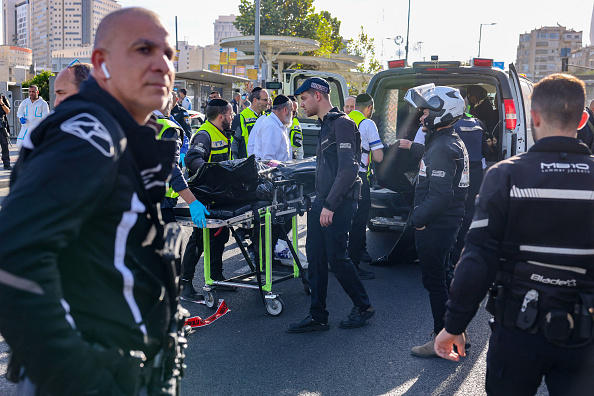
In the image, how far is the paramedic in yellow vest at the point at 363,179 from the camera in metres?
6.55

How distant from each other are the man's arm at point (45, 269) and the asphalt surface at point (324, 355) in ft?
8.38

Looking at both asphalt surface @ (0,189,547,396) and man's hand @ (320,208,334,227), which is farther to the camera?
man's hand @ (320,208,334,227)

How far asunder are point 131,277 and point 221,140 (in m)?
4.69

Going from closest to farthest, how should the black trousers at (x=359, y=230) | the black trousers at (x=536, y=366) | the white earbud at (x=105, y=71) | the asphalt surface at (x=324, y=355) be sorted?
1. the white earbud at (x=105, y=71)
2. the black trousers at (x=536, y=366)
3. the asphalt surface at (x=324, y=355)
4. the black trousers at (x=359, y=230)

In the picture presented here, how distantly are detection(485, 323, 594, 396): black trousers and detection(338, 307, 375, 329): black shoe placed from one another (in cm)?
270

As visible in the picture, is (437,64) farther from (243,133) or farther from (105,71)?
(105,71)

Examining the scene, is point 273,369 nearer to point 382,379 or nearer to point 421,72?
point 382,379

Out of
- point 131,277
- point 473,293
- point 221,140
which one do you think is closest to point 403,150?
point 221,140

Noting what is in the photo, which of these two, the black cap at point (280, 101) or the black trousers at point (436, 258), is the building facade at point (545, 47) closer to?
the black cap at point (280, 101)

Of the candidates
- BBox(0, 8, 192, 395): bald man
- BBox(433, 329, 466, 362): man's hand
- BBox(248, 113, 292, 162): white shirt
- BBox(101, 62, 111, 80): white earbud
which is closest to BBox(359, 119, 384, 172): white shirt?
BBox(248, 113, 292, 162): white shirt

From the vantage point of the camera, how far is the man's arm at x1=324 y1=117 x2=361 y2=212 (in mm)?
4656

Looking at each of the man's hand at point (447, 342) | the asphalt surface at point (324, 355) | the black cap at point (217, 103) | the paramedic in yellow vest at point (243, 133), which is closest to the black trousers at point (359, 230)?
the asphalt surface at point (324, 355)

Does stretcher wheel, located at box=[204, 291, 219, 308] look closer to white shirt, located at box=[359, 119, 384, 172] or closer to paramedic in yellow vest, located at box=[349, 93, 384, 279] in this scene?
paramedic in yellow vest, located at box=[349, 93, 384, 279]

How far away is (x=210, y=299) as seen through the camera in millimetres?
5352
